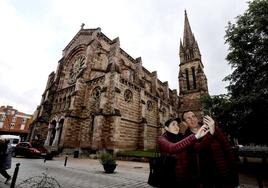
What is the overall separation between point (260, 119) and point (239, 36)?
5060 mm

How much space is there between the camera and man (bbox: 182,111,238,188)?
1.98 meters

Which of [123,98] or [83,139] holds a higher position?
[123,98]

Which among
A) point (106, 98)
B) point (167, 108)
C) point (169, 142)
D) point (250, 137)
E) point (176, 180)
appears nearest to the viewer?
point (176, 180)

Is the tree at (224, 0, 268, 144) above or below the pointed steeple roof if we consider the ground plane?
below

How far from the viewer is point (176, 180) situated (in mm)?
1932

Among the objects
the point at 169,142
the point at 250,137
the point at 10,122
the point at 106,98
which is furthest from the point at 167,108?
the point at 10,122

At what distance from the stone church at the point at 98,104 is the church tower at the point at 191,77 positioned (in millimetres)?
2368

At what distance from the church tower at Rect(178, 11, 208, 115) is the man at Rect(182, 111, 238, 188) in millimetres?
28027

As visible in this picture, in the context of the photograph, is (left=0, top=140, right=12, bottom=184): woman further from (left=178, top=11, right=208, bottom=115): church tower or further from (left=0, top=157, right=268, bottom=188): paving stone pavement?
(left=178, top=11, right=208, bottom=115): church tower

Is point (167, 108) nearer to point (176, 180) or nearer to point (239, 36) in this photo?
point (239, 36)

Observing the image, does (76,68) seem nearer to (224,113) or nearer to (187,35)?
(224,113)

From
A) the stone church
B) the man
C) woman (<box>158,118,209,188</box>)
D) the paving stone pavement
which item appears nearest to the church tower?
the stone church

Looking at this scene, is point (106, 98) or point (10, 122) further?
point (10, 122)

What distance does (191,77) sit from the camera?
3303 centimetres
